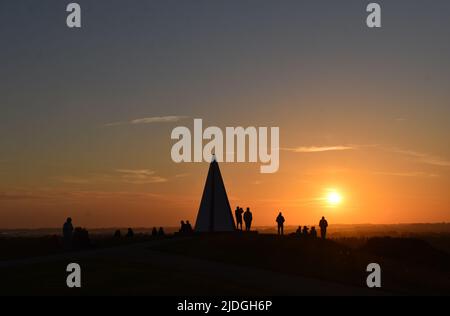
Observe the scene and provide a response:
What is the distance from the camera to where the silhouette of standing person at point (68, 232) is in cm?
3031

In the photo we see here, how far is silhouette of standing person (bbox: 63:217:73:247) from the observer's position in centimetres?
3031

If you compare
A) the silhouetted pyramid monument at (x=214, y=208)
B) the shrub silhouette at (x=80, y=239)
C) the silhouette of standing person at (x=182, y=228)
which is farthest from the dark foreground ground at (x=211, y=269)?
the silhouetted pyramid monument at (x=214, y=208)

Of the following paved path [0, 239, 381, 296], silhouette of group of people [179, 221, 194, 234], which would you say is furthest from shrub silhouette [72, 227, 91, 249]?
silhouette of group of people [179, 221, 194, 234]

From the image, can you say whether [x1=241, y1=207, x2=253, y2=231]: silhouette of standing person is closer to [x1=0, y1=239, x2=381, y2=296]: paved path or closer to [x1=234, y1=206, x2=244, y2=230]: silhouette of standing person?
[x1=234, y1=206, x2=244, y2=230]: silhouette of standing person

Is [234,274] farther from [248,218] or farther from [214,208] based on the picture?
[214,208]

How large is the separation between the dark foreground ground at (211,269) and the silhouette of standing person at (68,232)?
0.68m

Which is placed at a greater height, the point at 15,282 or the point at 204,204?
the point at 204,204

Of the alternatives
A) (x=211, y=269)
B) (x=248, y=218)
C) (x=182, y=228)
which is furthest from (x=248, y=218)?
(x=211, y=269)

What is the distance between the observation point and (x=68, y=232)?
100 ft

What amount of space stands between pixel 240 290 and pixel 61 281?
20.8ft

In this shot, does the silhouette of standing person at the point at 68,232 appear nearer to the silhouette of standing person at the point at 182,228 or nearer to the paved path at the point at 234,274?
the paved path at the point at 234,274
